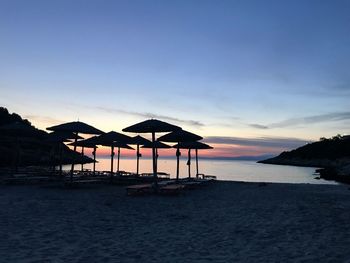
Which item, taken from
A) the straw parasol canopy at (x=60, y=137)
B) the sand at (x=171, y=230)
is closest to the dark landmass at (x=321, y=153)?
the straw parasol canopy at (x=60, y=137)

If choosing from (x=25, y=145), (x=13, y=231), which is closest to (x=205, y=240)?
(x=13, y=231)

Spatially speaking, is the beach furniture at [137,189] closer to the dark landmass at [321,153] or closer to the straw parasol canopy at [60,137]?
the straw parasol canopy at [60,137]

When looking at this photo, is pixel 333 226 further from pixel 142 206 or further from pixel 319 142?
pixel 319 142

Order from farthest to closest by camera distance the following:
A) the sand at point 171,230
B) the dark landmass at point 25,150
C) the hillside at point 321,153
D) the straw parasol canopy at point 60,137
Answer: the hillside at point 321,153, the dark landmass at point 25,150, the straw parasol canopy at point 60,137, the sand at point 171,230

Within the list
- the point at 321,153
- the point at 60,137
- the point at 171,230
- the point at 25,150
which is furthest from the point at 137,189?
the point at 321,153

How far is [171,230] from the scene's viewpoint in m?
9.35

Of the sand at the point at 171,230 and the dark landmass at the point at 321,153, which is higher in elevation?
the dark landmass at the point at 321,153

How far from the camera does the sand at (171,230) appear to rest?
23.3 ft

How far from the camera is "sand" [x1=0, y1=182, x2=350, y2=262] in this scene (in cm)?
711

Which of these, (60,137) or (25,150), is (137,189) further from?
(25,150)

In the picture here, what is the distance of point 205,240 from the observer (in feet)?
27.5

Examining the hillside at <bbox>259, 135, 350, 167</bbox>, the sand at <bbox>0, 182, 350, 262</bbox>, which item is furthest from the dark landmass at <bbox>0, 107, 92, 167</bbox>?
the hillside at <bbox>259, 135, 350, 167</bbox>

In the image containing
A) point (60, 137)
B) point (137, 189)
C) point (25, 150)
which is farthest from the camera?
point (25, 150)

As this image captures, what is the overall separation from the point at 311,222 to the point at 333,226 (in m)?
0.64
